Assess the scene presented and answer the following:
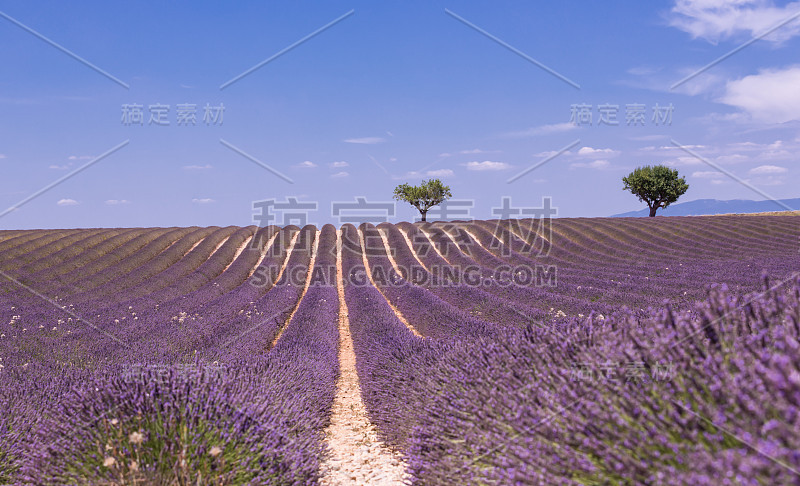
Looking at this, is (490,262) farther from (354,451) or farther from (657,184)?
(657,184)

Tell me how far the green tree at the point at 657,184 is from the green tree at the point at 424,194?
18414 mm

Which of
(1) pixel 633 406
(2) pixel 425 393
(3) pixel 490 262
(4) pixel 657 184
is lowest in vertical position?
(2) pixel 425 393

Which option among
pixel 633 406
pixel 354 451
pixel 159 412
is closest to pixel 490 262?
pixel 354 451

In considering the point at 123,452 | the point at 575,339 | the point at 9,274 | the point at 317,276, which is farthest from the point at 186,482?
the point at 9,274

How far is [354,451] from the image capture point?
4242mm

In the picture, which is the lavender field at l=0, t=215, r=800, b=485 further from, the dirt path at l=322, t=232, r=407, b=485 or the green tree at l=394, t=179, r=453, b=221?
the green tree at l=394, t=179, r=453, b=221

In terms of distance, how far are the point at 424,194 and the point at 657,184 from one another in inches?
895

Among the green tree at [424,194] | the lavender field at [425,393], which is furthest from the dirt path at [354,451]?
the green tree at [424,194]

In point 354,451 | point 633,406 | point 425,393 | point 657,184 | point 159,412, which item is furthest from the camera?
point 657,184

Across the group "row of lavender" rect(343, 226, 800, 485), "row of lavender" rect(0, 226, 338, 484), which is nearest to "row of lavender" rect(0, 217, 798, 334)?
"row of lavender" rect(0, 226, 338, 484)

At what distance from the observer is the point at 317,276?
19.4 metres

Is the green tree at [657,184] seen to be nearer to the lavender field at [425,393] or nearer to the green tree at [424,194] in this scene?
the green tree at [424,194]

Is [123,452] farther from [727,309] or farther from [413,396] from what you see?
[727,309]

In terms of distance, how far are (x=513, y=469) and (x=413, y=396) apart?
1.99 meters
